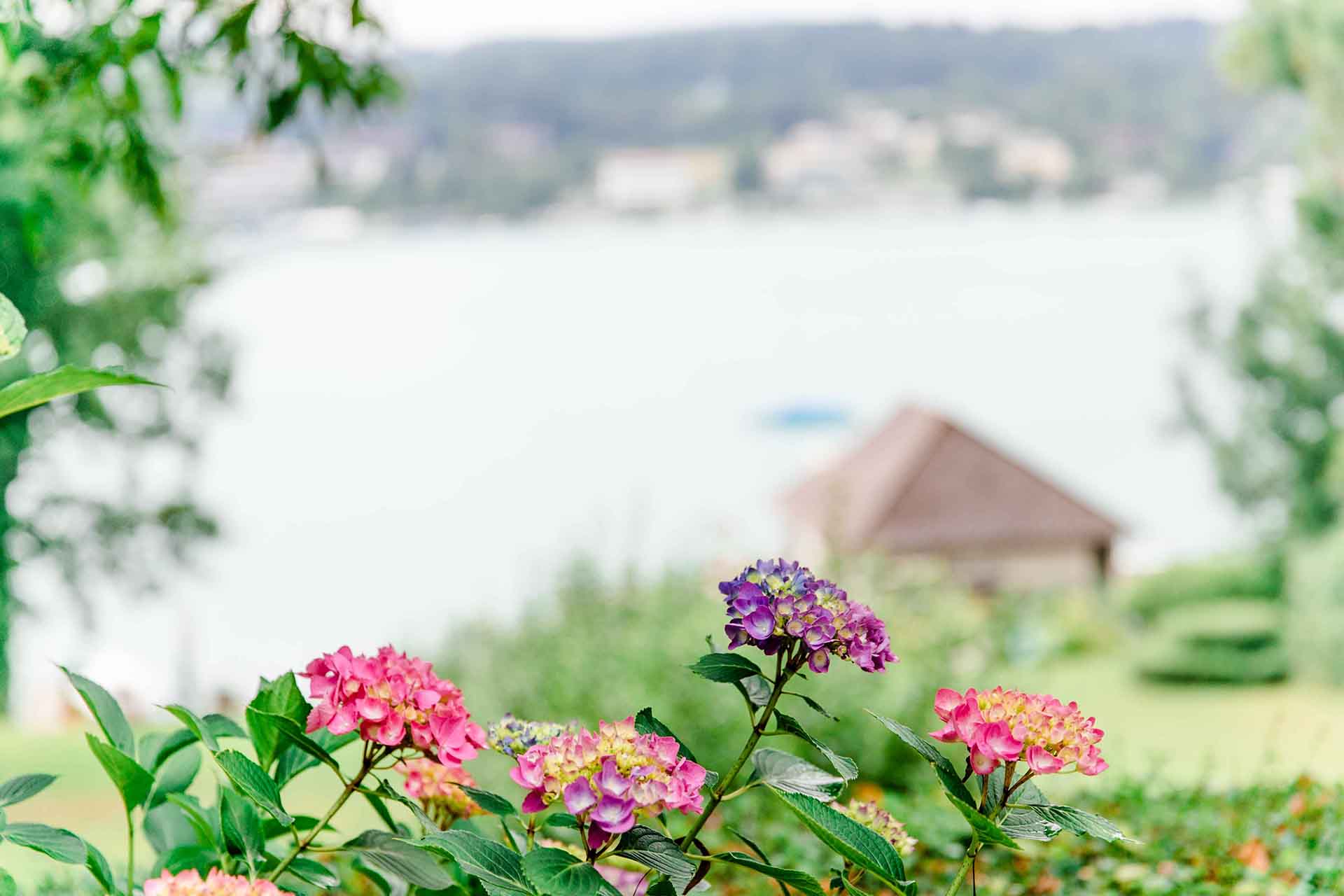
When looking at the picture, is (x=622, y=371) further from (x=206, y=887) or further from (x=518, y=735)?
(x=206, y=887)

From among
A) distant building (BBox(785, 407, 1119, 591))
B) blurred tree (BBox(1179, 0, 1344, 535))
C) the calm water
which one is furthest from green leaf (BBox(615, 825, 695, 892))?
the calm water

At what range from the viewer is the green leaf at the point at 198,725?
37.5 inches

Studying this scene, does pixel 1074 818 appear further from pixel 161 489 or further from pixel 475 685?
pixel 161 489

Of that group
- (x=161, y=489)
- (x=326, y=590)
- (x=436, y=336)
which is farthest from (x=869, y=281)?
(x=161, y=489)

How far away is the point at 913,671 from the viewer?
395 centimetres

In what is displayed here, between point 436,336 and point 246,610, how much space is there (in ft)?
73.0

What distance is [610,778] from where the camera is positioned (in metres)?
0.85

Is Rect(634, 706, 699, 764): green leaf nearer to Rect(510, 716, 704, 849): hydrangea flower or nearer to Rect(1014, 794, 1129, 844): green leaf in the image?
Rect(510, 716, 704, 849): hydrangea flower

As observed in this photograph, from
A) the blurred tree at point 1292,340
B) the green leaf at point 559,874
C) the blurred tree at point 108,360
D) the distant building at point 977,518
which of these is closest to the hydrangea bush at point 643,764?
the green leaf at point 559,874

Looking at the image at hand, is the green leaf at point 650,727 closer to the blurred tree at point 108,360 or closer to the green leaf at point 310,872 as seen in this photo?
the green leaf at point 310,872

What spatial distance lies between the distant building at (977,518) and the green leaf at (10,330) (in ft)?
43.6

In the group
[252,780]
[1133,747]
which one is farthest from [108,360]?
[252,780]

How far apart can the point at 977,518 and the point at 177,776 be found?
13826 millimetres

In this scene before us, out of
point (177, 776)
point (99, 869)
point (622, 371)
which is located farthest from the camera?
point (622, 371)
